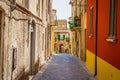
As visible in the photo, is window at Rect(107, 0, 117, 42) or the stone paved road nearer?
window at Rect(107, 0, 117, 42)

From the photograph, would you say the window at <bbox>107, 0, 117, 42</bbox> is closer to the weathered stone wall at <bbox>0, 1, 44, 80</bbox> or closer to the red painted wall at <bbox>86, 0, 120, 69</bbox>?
the red painted wall at <bbox>86, 0, 120, 69</bbox>

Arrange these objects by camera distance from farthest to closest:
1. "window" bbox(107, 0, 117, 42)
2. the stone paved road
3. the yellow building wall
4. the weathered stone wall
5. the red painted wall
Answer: the stone paved road, "window" bbox(107, 0, 117, 42), the yellow building wall, the red painted wall, the weathered stone wall

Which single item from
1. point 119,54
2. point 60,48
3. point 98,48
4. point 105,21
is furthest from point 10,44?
point 60,48

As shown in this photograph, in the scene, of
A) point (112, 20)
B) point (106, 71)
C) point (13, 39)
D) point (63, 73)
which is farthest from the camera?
point (63, 73)

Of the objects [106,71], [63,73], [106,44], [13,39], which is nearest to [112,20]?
[106,44]

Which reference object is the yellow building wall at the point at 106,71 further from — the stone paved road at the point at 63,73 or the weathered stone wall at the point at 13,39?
the weathered stone wall at the point at 13,39

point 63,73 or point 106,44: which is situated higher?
point 106,44

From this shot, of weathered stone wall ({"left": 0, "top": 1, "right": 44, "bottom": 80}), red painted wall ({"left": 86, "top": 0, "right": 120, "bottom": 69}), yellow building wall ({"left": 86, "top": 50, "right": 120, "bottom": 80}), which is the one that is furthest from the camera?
yellow building wall ({"left": 86, "top": 50, "right": 120, "bottom": 80})

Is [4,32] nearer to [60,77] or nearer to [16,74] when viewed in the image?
[16,74]

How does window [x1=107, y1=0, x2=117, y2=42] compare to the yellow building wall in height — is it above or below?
above

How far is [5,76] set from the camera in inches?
330

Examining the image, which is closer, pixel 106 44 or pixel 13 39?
pixel 13 39

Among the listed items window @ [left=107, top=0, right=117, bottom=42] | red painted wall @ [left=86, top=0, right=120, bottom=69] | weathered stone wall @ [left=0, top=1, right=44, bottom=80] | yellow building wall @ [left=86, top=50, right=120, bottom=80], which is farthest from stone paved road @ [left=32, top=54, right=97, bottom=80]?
window @ [left=107, top=0, right=117, bottom=42]

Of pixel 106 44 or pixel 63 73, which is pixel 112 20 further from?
pixel 63 73
